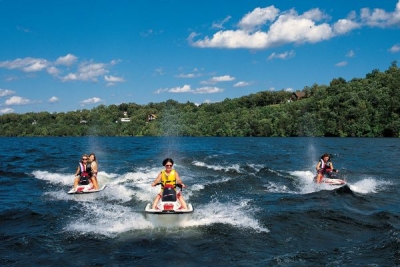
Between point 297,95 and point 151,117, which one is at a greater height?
point 297,95

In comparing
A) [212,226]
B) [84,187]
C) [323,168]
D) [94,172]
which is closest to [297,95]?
[323,168]

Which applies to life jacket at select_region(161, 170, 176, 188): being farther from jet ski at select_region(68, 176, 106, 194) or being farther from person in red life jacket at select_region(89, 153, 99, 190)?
person in red life jacket at select_region(89, 153, 99, 190)

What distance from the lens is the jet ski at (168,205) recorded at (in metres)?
12.6

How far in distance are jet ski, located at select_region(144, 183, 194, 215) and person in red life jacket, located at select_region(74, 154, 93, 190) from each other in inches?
248

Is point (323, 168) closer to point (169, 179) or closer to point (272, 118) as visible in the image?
point (169, 179)

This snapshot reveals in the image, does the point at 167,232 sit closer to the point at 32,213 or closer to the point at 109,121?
the point at 32,213

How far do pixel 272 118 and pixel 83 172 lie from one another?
4491 inches

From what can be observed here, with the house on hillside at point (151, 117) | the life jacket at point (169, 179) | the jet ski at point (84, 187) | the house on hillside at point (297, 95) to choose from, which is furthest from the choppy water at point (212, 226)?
the house on hillside at point (297, 95)

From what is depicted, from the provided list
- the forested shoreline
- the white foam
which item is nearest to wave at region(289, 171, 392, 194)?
the white foam

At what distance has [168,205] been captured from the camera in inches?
517

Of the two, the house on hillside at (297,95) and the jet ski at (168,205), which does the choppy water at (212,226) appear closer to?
the jet ski at (168,205)

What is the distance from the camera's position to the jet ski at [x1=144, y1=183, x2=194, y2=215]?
1264cm

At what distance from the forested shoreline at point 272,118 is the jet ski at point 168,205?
91.4 m

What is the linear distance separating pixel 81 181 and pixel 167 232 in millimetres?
7573
